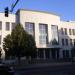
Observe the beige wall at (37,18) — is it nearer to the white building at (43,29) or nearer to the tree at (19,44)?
the white building at (43,29)

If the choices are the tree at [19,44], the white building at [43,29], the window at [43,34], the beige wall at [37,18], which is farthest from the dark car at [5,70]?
the window at [43,34]

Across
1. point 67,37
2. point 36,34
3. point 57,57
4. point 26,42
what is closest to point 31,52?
point 26,42

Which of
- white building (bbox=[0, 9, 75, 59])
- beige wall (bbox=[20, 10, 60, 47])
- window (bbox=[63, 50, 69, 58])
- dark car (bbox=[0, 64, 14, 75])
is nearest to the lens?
dark car (bbox=[0, 64, 14, 75])

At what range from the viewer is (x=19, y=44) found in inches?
2148

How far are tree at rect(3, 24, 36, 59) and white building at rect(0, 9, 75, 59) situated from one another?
12014 mm

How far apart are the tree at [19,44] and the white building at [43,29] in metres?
12.0

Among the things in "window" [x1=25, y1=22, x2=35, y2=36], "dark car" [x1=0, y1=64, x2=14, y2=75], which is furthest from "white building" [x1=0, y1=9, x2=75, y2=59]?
"dark car" [x1=0, y1=64, x2=14, y2=75]

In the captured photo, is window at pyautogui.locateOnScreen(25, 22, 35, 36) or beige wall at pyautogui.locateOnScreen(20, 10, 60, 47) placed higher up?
beige wall at pyautogui.locateOnScreen(20, 10, 60, 47)

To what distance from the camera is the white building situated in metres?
68.7

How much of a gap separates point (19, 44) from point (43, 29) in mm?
19579

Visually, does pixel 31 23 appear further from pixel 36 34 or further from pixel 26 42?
pixel 26 42

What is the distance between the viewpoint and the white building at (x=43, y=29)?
225 ft

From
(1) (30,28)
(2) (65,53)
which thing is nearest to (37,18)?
(1) (30,28)

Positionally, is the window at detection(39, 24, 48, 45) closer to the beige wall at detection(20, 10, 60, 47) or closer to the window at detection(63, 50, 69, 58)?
the beige wall at detection(20, 10, 60, 47)
